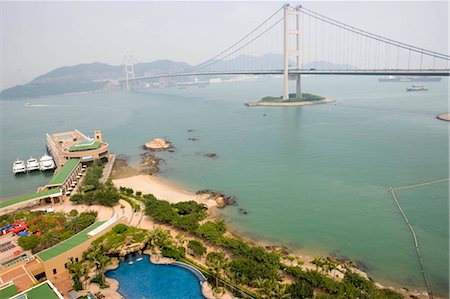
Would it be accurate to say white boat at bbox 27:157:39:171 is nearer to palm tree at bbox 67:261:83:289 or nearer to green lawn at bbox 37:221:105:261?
green lawn at bbox 37:221:105:261

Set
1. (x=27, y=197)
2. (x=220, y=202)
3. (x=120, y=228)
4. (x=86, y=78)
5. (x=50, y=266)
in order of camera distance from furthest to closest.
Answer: (x=86, y=78)
(x=220, y=202)
(x=27, y=197)
(x=120, y=228)
(x=50, y=266)

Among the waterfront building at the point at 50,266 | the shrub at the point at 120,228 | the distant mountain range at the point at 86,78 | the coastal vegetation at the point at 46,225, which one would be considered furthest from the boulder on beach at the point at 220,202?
the distant mountain range at the point at 86,78

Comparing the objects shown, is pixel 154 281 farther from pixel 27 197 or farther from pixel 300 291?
pixel 27 197

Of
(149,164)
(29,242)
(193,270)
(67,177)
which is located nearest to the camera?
(193,270)

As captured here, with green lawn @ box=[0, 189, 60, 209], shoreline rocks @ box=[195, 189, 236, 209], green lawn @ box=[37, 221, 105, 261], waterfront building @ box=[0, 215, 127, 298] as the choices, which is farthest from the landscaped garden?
green lawn @ box=[0, 189, 60, 209]

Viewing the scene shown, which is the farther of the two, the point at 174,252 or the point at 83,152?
the point at 83,152

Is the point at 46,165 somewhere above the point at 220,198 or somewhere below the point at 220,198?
above

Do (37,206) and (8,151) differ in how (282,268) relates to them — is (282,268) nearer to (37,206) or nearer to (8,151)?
(37,206)

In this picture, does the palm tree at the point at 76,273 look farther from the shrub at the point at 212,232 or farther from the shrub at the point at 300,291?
the shrub at the point at 300,291

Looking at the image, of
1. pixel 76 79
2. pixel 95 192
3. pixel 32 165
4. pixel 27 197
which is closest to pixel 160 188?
pixel 95 192
